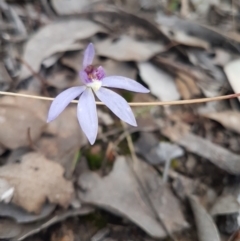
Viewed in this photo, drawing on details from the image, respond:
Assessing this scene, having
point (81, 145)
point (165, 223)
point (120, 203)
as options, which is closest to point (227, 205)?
point (165, 223)

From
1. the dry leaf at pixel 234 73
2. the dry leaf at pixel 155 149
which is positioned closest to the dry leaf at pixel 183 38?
the dry leaf at pixel 234 73

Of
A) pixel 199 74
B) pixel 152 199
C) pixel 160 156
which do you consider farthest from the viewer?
pixel 199 74

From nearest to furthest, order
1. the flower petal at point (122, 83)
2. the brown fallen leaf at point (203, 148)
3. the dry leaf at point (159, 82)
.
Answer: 1. the flower petal at point (122, 83)
2. the brown fallen leaf at point (203, 148)
3. the dry leaf at point (159, 82)

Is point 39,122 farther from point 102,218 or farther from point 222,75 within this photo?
point 222,75

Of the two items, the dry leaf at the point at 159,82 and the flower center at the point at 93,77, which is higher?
the flower center at the point at 93,77

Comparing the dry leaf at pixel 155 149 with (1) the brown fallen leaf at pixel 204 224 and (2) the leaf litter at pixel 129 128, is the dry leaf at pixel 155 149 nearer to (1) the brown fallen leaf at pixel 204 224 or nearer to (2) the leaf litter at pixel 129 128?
(2) the leaf litter at pixel 129 128

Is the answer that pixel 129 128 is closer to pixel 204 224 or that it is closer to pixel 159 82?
pixel 159 82
